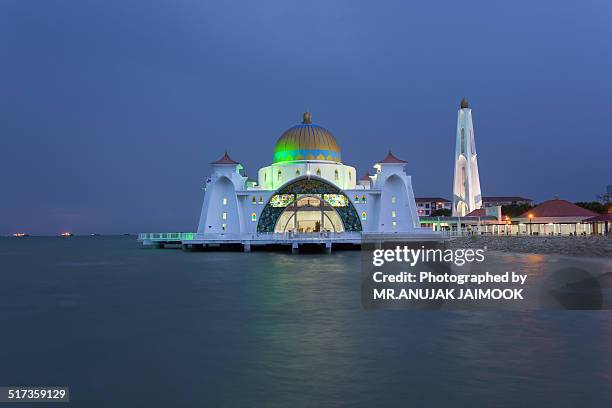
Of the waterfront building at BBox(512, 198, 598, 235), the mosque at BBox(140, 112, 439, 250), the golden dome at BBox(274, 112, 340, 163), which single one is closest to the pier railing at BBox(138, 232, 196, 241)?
the mosque at BBox(140, 112, 439, 250)

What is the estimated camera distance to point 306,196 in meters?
55.6

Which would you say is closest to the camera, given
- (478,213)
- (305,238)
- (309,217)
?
(305,238)

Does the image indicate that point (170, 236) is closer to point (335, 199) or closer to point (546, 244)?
point (335, 199)

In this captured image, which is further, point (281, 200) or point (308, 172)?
point (281, 200)

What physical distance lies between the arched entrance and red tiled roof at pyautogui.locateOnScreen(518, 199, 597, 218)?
21544 millimetres

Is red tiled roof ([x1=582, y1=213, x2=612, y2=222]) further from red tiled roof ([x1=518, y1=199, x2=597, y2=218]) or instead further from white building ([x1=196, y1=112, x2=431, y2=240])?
white building ([x1=196, y1=112, x2=431, y2=240])

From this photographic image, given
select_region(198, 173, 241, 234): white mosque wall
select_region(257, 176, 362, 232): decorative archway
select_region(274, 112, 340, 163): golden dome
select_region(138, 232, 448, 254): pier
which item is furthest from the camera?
select_region(274, 112, 340, 163): golden dome

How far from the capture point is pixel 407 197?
54438 millimetres

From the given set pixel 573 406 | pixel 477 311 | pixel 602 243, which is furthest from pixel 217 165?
pixel 573 406

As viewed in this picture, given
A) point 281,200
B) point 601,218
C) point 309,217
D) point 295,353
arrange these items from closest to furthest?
1. point 295,353
2. point 601,218
3. point 281,200
4. point 309,217

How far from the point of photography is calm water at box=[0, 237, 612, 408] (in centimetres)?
966

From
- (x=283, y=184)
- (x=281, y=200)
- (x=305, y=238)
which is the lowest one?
(x=305, y=238)

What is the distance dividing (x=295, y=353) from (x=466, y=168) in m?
63.0

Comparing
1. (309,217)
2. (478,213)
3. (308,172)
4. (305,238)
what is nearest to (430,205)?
(478,213)
